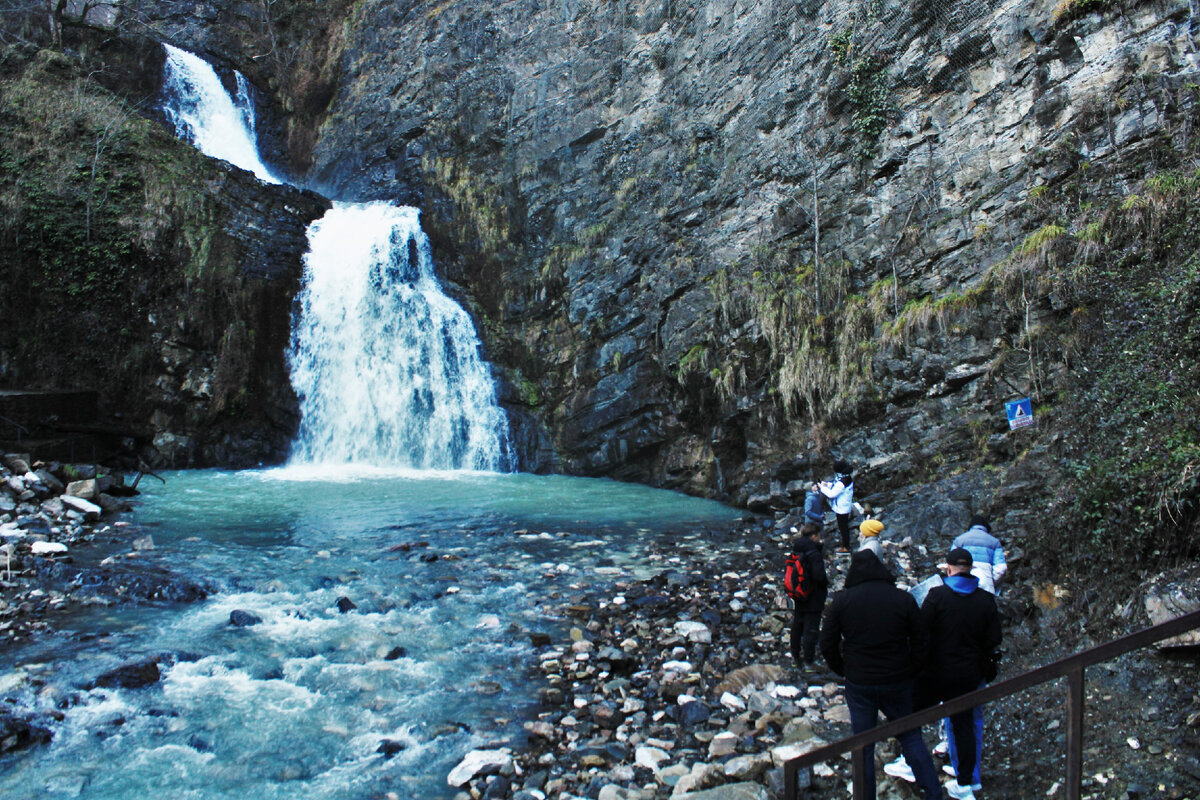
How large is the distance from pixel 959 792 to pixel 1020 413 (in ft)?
23.2

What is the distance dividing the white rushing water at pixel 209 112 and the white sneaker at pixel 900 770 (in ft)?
102

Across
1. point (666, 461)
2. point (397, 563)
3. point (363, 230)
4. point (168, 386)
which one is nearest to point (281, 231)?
point (363, 230)

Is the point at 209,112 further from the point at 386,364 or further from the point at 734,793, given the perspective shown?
the point at 734,793

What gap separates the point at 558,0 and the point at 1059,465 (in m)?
23.2

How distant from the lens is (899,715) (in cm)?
395

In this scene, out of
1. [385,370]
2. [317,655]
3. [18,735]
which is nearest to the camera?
[18,735]

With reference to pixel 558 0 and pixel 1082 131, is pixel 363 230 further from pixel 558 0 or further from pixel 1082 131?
pixel 1082 131

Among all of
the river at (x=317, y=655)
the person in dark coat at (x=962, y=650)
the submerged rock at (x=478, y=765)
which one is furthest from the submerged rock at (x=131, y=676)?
the person in dark coat at (x=962, y=650)

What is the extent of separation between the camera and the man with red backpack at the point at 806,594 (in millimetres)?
6117

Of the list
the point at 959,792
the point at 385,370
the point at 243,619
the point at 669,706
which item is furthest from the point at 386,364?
the point at 959,792

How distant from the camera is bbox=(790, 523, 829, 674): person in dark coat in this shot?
613cm

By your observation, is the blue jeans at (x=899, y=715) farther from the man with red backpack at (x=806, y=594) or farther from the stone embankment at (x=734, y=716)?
the man with red backpack at (x=806, y=594)

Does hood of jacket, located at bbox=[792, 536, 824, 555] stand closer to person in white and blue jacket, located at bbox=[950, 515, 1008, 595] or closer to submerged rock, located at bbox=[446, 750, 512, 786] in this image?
person in white and blue jacket, located at bbox=[950, 515, 1008, 595]

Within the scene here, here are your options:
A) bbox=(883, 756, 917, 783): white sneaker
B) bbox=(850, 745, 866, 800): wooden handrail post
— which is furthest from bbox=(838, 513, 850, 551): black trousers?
bbox=(850, 745, 866, 800): wooden handrail post
